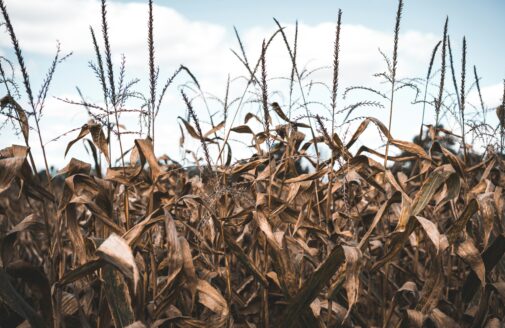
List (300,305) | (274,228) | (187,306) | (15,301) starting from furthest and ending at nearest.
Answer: (274,228) → (187,306) → (300,305) → (15,301)


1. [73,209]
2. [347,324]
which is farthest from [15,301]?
[347,324]

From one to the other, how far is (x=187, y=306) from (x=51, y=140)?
96 centimetres

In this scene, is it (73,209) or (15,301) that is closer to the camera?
(15,301)

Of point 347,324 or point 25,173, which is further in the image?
point 347,324

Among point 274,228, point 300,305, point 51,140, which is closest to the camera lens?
point 300,305

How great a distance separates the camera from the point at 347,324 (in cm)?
230

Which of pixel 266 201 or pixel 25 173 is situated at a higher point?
pixel 25 173

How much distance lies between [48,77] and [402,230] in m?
1.59

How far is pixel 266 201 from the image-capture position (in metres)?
2.29

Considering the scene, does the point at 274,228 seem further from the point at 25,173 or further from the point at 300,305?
the point at 25,173

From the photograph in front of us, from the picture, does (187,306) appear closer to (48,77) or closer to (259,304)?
(259,304)

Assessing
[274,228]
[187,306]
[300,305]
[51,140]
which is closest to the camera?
[300,305]

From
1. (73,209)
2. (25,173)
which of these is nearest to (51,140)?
(25,173)

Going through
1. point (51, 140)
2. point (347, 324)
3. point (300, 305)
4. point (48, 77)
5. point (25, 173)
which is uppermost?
point (48, 77)
